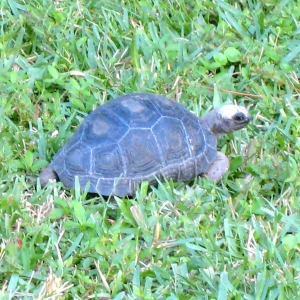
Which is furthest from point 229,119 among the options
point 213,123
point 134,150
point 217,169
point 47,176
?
point 47,176

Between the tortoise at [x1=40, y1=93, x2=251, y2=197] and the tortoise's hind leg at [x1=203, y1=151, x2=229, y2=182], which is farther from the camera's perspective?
the tortoise's hind leg at [x1=203, y1=151, x2=229, y2=182]

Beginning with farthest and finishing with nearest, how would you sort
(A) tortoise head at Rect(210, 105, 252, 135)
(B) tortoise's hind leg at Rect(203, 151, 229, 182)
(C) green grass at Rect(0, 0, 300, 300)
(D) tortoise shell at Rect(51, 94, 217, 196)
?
(A) tortoise head at Rect(210, 105, 252, 135)
(B) tortoise's hind leg at Rect(203, 151, 229, 182)
(D) tortoise shell at Rect(51, 94, 217, 196)
(C) green grass at Rect(0, 0, 300, 300)

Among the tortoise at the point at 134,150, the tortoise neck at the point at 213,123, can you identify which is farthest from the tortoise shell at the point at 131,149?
the tortoise neck at the point at 213,123

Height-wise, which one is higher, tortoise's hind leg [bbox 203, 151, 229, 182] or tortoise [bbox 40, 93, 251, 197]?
tortoise [bbox 40, 93, 251, 197]

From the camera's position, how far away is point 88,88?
4.15 m

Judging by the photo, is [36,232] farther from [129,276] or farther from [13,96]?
[13,96]

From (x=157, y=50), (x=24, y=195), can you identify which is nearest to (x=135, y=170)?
(x=24, y=195)

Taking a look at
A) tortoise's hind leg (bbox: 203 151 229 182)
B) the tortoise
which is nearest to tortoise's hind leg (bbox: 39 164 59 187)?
the tortoise

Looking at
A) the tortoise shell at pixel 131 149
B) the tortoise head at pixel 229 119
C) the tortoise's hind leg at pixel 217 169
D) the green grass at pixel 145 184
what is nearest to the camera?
the green grass at pixel 145 184

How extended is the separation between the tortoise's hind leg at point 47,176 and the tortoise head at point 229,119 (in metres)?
0.90

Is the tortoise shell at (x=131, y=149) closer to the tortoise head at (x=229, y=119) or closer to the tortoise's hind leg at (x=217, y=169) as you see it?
the tortoise's hind leg at (x=217, y=169)

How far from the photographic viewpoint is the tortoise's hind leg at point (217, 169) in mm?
3586

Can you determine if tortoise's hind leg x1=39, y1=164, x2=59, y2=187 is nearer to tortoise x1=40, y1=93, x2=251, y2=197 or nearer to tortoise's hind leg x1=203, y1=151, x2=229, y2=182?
tortoise x1=40, y1=93, x2=251, y2=197

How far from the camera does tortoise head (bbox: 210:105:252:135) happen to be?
3.76 m
